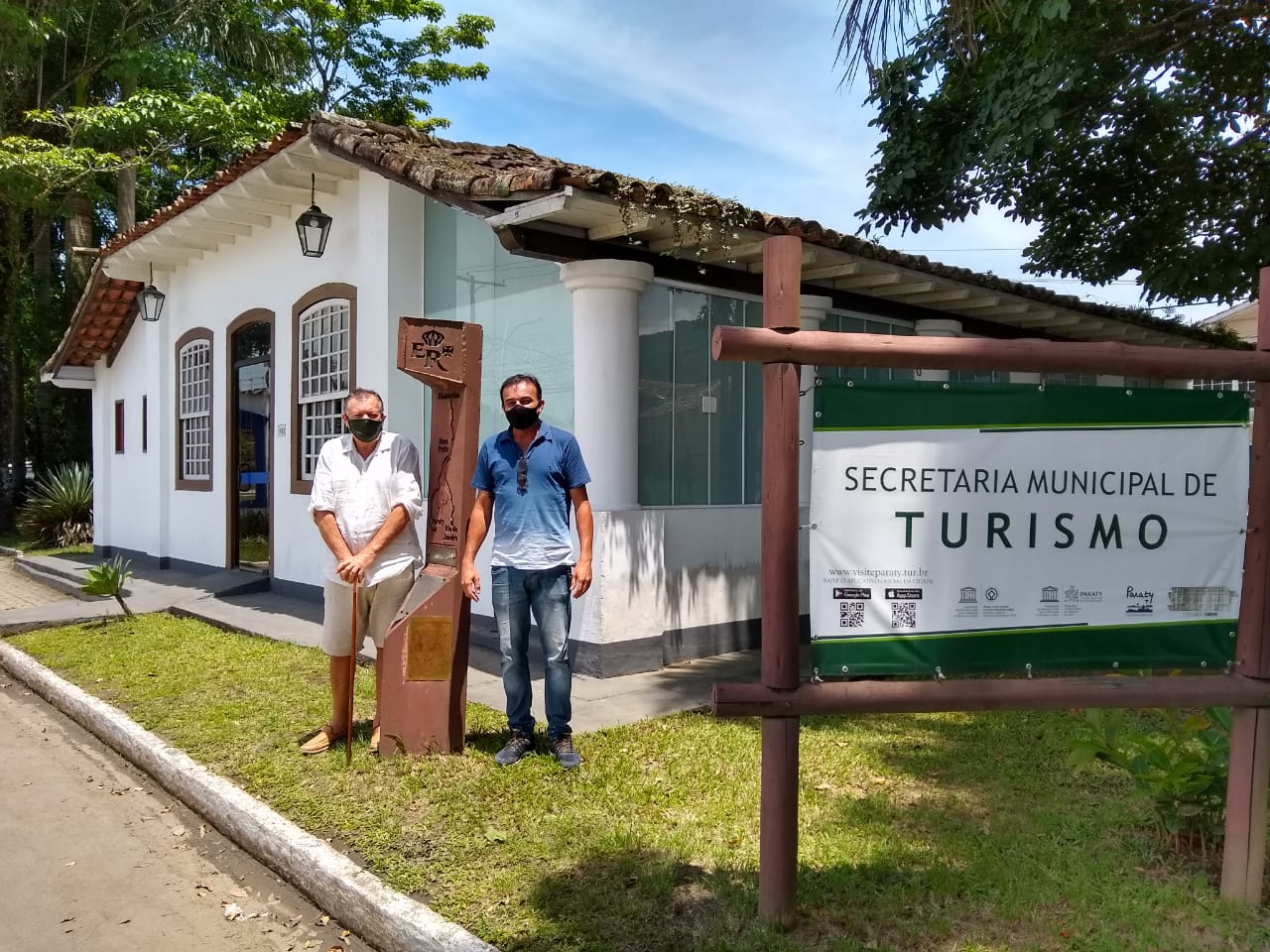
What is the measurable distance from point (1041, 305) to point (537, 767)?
723 centimetres

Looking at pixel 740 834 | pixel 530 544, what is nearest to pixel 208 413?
pixel 530 544

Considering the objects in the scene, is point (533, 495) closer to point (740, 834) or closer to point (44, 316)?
point (740, 834)

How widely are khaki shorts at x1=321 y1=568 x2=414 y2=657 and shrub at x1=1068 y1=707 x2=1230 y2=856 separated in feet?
10.4

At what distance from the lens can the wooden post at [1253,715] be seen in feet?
10.2

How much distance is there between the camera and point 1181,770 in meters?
3.37

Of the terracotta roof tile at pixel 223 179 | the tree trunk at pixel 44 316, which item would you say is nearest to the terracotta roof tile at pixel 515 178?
the terracotta roof tile at pixel 223 179

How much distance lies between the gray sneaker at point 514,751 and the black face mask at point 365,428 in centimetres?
166

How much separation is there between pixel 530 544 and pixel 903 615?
1951mm

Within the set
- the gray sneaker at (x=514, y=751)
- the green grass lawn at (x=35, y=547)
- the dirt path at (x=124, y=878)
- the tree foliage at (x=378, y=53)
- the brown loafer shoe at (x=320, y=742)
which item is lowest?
the green grass lawn at (x=35, y=547)

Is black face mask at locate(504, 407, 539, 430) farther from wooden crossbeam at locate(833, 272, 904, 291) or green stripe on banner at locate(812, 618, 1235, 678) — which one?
wooden crossbeam at locate(833, 272, 904, 291)

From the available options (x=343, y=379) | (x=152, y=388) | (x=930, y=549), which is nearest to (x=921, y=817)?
(x=930, y=549)

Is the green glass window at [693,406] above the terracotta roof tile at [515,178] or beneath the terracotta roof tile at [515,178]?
beneath

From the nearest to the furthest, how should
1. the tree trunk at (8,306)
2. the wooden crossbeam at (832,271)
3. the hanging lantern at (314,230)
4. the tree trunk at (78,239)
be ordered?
the wooden crossbeam at (832,271) → the hanging lantern at (314,230) → the tree trunk at (8,306) → the tree trunk at (78,239)

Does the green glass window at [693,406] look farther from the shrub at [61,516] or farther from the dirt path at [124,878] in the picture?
the shrub at [61,516]
